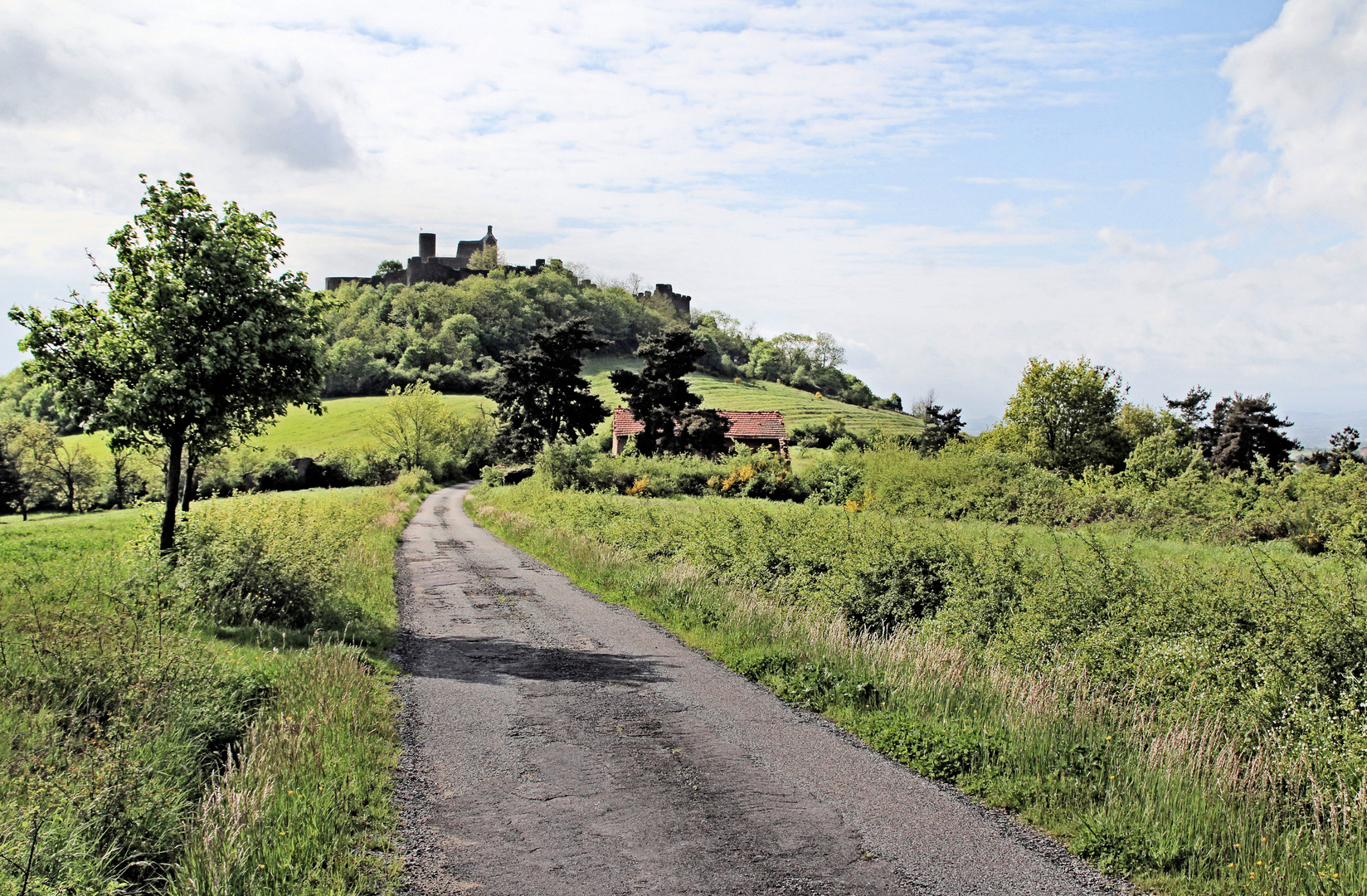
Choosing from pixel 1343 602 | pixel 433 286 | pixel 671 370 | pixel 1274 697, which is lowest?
pixel 1274 697

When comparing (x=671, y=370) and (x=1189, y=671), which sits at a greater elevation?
(x=671, y=370)

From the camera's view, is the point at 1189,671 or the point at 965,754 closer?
the point at 965,754

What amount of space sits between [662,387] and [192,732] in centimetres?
4015

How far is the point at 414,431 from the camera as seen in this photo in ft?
233

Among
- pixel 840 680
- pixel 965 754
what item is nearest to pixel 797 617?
pixel 840 680

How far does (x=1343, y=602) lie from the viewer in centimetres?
838

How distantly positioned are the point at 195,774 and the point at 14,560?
11.7 meters

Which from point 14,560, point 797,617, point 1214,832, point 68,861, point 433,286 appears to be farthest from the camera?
point 433,286

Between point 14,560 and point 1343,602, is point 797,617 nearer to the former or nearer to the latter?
point 1343,602

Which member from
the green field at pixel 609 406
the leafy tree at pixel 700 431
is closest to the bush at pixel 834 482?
the leafy tree at pixel 700 431

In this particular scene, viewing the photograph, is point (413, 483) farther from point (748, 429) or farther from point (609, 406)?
point (609, 406)

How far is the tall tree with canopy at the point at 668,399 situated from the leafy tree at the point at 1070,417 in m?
27.3

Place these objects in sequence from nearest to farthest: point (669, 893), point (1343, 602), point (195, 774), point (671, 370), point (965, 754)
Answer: point (669, 893)
point (195, 774)
point (965, 754)
point (1343, 602)
point (671, 370)

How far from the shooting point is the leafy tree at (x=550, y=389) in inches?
1834
